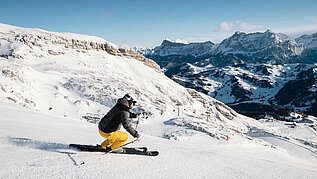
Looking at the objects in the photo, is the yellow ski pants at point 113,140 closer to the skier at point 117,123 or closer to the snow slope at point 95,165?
the skier at point 117,123

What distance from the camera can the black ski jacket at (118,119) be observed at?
16.8 feet

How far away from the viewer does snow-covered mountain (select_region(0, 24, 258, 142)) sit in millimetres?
25188

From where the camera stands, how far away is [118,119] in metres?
5.30

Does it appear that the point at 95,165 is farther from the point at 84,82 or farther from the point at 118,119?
the point at 84,82

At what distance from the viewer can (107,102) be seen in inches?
1235

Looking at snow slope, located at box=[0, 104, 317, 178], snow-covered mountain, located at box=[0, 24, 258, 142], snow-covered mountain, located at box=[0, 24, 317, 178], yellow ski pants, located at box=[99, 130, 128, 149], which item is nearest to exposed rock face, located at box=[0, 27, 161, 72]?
snow-covered mountain, located at box=[0, 24, 258, 142]

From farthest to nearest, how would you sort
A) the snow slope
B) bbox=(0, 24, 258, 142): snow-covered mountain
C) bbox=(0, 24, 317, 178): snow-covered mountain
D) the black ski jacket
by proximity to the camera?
bbox=(0, 24, 258, 142): snow-covered mountain < the black ski jacket < bbox=(0, 24, 317, 178): snow-covered mountain < the snow slope

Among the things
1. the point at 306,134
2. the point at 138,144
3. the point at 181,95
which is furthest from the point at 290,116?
the point at 138,144

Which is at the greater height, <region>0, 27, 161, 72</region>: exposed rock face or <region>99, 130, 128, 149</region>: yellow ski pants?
<region>0, 27, 161, 72</region>: exposed rock face

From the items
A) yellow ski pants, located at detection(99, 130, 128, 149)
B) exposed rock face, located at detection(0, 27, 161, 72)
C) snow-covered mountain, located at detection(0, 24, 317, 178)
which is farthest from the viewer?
exposed rock face, located at detection(0, 27, 161, 72)

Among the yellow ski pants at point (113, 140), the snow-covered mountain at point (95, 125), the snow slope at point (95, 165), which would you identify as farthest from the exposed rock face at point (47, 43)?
the yellow ski pants at point (113, 140)

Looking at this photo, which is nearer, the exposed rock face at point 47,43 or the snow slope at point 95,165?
the snow slope at point 95,165

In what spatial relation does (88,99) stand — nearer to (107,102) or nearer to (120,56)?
(107,102)

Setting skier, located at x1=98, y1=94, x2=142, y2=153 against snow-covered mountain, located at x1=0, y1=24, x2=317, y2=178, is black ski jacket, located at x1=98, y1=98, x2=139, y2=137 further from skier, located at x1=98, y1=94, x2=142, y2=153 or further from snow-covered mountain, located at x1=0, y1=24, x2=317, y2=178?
snow-covered mountain, located at x1=0, y1=24, x2=317, y2=178
